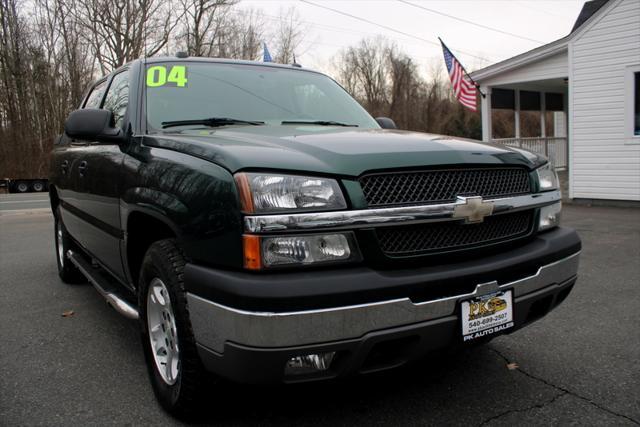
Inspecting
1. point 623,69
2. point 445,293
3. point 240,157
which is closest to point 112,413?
point 240,157

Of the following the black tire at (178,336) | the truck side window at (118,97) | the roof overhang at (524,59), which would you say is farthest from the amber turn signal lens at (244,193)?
the roof overhang at (524,59)

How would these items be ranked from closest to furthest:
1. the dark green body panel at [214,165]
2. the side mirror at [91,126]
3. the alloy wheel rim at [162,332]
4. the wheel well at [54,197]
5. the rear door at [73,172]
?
the dark green body panel at [214,165], the alloy wheel rim at [162,332], the side mirror at [91,126], the rear door at [73,172], the wheel well at [54,197]

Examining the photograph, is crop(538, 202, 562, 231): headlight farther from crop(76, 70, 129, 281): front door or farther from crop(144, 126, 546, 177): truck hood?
crop(76, 70, 129, 281): front door

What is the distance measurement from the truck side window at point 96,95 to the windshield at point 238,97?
1.14m

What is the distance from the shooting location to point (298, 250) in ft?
6.47

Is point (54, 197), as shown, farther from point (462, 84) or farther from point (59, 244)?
point (462, 84)

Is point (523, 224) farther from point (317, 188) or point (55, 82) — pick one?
point (55, 82)

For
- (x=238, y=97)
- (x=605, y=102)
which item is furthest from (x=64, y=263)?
(x=605, y=102)

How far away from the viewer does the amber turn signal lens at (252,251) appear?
6.32 feet

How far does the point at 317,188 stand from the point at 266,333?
574 millimetres

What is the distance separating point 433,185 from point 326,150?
0.48 m

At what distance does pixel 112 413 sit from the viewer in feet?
8.68

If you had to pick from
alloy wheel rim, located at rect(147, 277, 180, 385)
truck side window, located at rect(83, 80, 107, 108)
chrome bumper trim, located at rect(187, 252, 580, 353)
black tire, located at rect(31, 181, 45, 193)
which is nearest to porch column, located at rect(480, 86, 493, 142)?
truck side window, located at rect(83, 80, 107, 108)

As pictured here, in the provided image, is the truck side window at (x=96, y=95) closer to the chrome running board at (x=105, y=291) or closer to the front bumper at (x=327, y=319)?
the chrome running board at (x=105, y=291)
